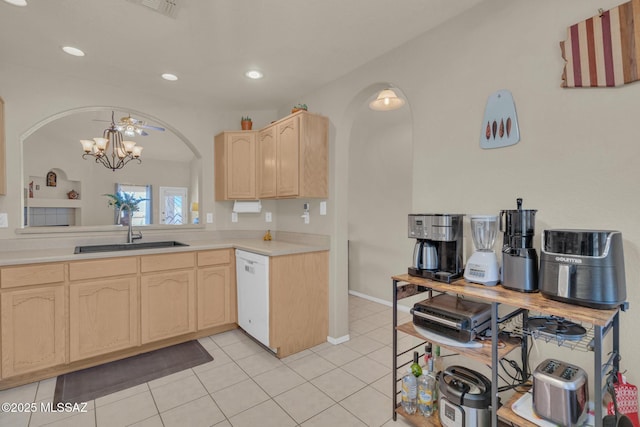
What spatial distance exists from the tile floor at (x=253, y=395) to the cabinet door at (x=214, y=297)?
292mm

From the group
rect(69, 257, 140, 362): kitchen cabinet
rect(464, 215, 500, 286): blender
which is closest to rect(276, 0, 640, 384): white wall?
rect(464, 215, 500, 286): blender

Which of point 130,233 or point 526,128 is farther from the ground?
point 526,128

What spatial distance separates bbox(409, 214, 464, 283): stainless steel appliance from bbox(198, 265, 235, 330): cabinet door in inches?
77.4

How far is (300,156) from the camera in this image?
2.68 metres

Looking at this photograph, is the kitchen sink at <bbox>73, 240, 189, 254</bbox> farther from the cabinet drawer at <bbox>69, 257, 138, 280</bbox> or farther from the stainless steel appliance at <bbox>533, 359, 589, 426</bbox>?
the stainless steel appliance at <bbox>533, 359, 589, 426</bbox>

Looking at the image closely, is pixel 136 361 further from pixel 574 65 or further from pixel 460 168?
pixel 574 65

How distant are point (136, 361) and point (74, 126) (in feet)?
13.1

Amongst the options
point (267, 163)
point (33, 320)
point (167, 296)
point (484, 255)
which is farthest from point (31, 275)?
point (484, 255)

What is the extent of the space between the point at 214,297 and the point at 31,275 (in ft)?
4.39

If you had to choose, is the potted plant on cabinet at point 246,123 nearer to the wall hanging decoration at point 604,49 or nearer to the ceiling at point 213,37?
the ceiling at point 213,37

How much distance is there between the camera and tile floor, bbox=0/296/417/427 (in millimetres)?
1781

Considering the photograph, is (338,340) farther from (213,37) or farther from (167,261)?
(213,37)

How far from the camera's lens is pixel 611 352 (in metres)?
1.28

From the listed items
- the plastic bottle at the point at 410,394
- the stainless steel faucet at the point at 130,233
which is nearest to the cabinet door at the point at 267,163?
the stainless steel faucet at the point at 130,233
